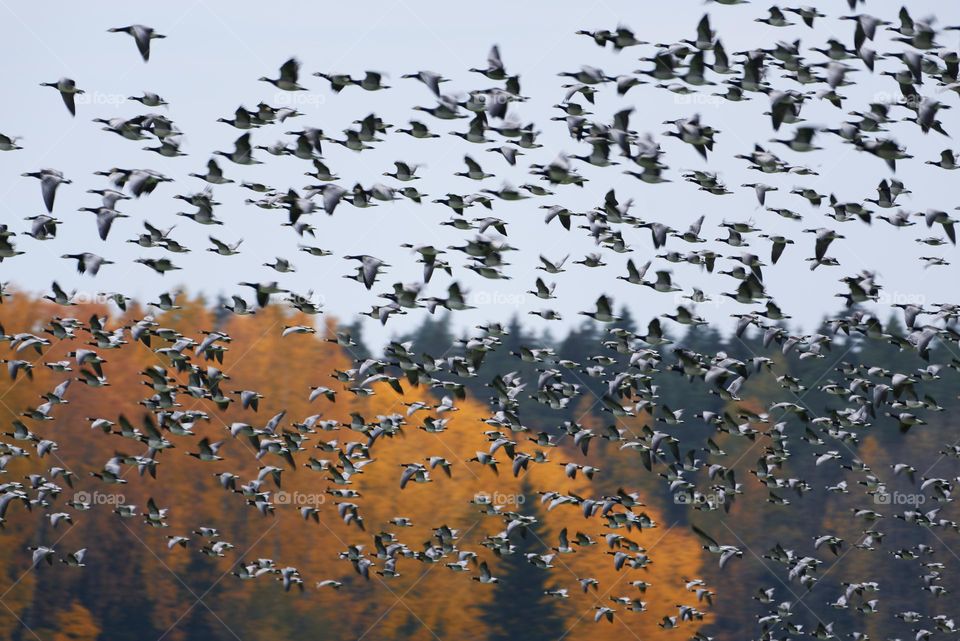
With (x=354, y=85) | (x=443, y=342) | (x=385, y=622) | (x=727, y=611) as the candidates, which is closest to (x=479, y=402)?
(x=443, y=342)

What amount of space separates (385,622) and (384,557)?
20.0 meters

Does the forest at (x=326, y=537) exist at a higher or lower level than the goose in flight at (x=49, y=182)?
lower

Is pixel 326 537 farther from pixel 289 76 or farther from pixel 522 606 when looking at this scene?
pixel 289 76

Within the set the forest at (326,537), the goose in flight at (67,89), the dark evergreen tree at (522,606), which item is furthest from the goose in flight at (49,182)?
the dark evergreen tree at (522,606)

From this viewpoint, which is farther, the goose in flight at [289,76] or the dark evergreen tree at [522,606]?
the dark evergreen tree at [522,606]

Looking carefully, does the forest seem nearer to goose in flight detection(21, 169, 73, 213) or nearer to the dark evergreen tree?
the dark evergreen tree

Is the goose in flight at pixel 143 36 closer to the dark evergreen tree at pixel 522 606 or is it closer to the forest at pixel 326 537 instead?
the forest at pixel 326 537

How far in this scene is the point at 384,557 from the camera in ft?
180

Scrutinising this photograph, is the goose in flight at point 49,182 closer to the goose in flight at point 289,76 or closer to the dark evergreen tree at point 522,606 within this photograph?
the goose in flight at point 289,76

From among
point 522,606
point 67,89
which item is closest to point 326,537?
point 522,606

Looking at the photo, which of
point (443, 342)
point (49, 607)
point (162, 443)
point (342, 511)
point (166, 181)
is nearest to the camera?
point (166, 181)

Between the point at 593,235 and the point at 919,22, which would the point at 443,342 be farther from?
the point at 919,22

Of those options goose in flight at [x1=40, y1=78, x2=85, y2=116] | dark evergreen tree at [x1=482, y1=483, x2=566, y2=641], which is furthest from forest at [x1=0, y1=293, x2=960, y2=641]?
goose in flight at [x1=40, y1=78, x2=85, y2=116]

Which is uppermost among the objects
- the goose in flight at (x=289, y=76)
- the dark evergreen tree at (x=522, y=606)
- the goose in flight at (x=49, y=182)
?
the goose in flight at (x=289, y=76)
